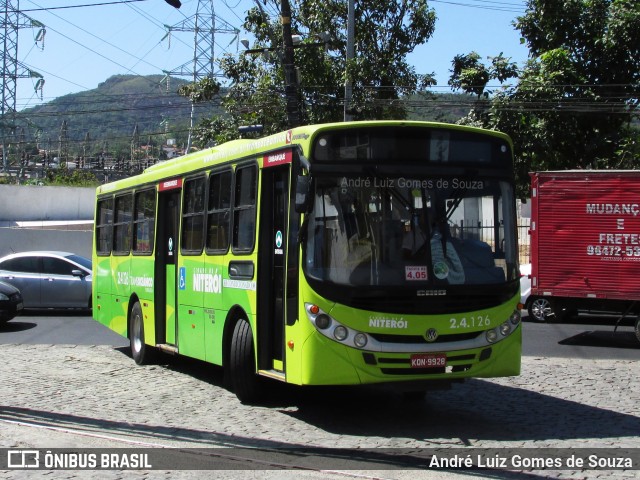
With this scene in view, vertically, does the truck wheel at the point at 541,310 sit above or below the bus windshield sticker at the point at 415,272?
below

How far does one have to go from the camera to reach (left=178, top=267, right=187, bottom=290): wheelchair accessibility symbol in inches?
479

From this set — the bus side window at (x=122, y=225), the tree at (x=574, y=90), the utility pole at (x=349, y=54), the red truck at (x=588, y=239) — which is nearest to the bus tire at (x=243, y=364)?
the bus side window at (x=122, y=225)

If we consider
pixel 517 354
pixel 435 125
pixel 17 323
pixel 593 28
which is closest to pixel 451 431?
pixel 517 354

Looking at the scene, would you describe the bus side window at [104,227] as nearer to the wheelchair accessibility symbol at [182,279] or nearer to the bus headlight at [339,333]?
the wheelchair accessibility symbol at [182,279]

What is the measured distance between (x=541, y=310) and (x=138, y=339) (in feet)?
33.4

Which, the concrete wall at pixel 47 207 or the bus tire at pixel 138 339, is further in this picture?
the concrete wall at pixel 47 207

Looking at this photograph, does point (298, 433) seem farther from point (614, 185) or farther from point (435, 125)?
point (614, 185)

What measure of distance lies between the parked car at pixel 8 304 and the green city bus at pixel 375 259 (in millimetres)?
10655

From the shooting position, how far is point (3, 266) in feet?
73.9

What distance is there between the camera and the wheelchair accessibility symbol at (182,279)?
39.9 ft

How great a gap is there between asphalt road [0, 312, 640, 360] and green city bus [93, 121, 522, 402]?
6657mm

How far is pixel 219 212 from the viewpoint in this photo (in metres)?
11.0

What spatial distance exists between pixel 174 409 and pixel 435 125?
4.40 meters

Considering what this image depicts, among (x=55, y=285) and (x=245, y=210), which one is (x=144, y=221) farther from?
(x=55, y=285)
